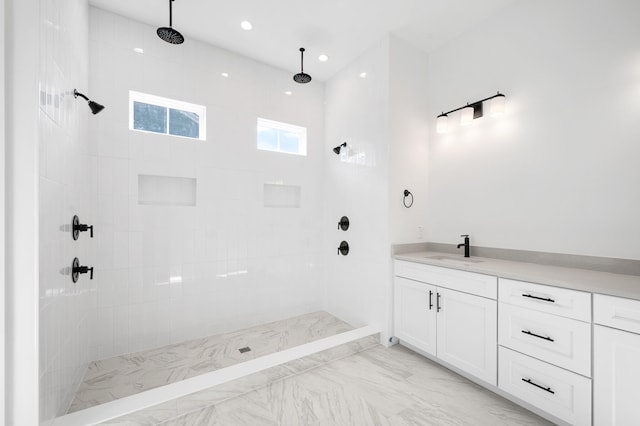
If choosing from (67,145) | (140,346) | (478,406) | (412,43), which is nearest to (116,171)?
(67,145)

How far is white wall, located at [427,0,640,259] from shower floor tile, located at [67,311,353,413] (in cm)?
196

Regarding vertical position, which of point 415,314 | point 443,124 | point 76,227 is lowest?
point 415,314

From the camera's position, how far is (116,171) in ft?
7.86

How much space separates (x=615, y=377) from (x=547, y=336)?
31 centimetres

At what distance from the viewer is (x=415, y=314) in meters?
2.50

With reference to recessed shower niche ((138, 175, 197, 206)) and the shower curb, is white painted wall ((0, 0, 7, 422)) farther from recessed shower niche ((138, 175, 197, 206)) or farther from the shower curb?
recessed shower niche ((138, 175, 197, 206))

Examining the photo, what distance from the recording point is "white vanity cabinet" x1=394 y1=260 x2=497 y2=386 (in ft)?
6.42

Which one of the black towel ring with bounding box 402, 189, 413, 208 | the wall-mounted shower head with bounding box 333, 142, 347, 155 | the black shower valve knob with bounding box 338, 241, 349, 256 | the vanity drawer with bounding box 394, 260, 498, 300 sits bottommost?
the vanity drawer with bounding box 394, 260, 498, 300

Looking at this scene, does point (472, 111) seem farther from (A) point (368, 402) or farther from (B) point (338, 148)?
(A) point (368, 402)

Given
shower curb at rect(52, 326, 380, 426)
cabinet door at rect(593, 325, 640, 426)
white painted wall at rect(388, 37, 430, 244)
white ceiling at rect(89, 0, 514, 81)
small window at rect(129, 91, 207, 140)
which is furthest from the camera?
white painted wall at rect(388, 37, 430, 244)

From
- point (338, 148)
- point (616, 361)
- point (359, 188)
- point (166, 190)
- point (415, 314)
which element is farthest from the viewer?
point (338, 148)

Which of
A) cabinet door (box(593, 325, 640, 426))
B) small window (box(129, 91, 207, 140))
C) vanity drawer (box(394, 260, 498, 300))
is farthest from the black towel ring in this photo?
small window (box(129, 91, 207, 140))

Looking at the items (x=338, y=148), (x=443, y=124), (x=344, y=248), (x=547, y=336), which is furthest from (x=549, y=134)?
(x=344, y=248)

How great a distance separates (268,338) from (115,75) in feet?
9.54
